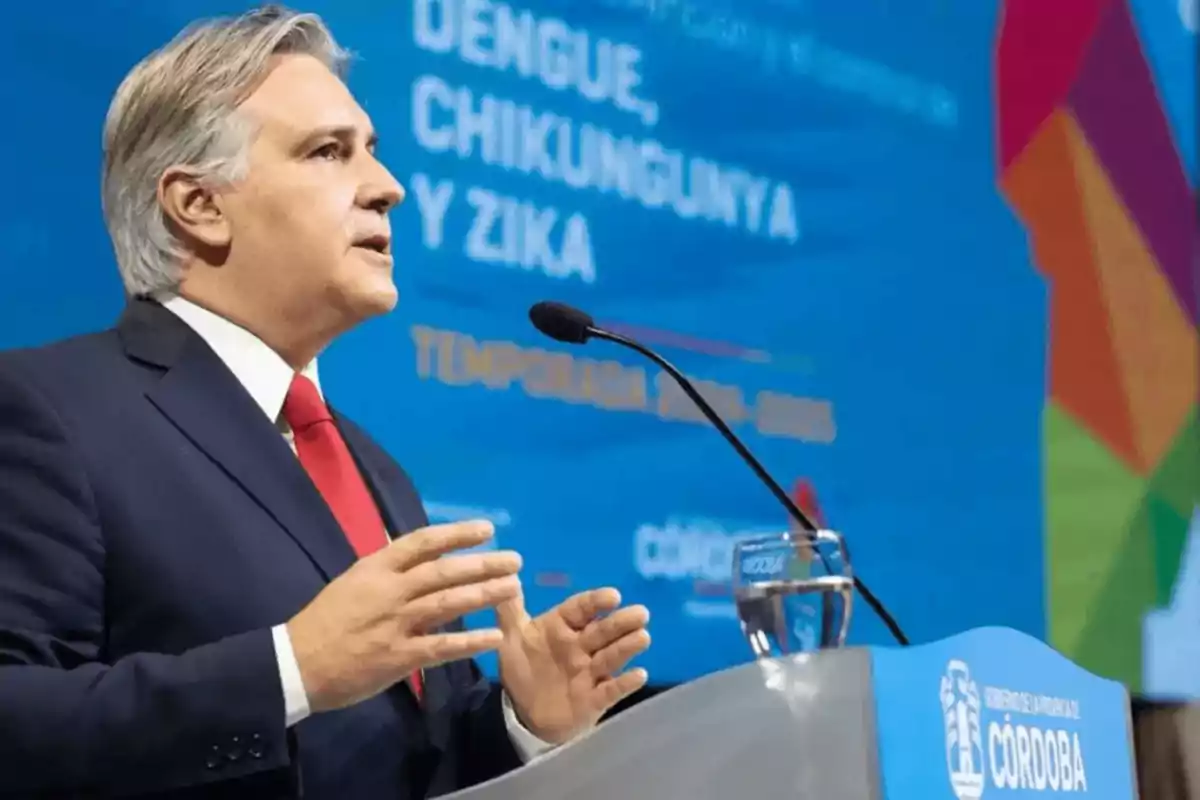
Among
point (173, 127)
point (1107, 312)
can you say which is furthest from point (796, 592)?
point (1107, 312)

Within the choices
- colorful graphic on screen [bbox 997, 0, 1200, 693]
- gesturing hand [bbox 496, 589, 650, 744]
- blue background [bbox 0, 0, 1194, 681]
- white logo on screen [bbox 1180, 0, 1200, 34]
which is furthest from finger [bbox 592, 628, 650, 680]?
white logo on screen [bbox 1180, 0, 1200, 34]

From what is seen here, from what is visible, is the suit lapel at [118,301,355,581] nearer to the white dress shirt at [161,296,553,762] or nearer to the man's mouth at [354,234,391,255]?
the white dress shirt at [161,296,553,762]

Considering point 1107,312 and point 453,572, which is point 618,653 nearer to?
point 453,572

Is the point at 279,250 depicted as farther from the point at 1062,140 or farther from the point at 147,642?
the point at 1062,140

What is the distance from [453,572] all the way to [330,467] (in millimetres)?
550

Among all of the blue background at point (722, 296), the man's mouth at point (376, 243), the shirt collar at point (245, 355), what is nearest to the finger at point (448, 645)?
the shirt collar at point (245, 355)

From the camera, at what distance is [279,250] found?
6.26 feet

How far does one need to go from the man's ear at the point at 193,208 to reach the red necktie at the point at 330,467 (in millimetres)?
188

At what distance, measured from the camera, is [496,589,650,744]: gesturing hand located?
1.67m

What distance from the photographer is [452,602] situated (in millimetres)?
1365

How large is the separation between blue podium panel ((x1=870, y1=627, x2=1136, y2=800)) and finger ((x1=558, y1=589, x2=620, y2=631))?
37cm

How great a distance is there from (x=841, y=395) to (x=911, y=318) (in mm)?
293

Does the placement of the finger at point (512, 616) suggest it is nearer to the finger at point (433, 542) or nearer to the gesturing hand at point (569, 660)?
the gesturing hand at point (569, 660)

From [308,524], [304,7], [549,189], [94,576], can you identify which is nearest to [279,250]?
[308,524]
